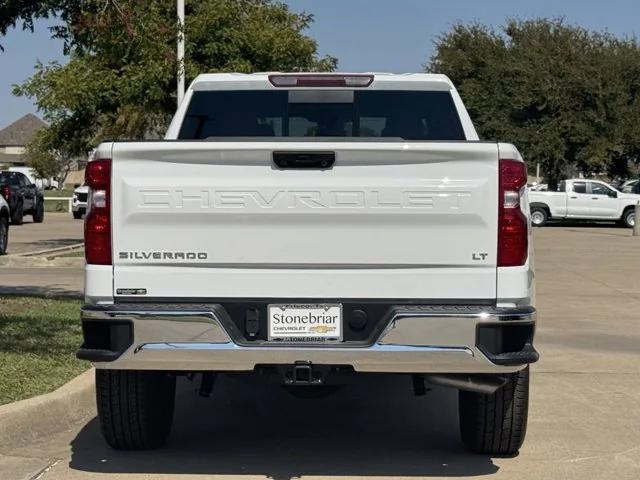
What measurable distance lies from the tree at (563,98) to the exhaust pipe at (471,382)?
38.0m

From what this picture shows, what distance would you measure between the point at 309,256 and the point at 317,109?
7.33 feet

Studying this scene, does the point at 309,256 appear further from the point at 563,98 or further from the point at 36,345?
the point at 563,98

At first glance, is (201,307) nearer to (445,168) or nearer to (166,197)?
(166,197)

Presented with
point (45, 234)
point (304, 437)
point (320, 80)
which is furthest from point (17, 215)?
point (304, 437)

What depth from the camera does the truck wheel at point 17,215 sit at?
3448 cm

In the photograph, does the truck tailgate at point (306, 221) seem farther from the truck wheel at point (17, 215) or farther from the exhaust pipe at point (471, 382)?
the truck wheel at point (17, 215)

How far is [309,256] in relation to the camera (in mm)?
5449

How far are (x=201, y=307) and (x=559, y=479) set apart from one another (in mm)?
2126

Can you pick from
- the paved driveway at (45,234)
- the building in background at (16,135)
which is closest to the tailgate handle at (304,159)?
the paved driveway at (45,234)

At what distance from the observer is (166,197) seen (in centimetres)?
545

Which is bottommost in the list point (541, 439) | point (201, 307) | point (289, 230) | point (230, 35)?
point (541, 439)

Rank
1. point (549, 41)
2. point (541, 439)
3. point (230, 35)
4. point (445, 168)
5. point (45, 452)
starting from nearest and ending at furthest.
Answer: point (445, 168) → point (45, 452) → point (541, 439) → point (230, 35) → point (549, 41)

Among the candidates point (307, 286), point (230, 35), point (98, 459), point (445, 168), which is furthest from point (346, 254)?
point (230, 35)

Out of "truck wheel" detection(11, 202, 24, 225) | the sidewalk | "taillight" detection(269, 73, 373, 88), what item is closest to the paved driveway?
"truck wheel" detection(11, 202, 24, 225)
